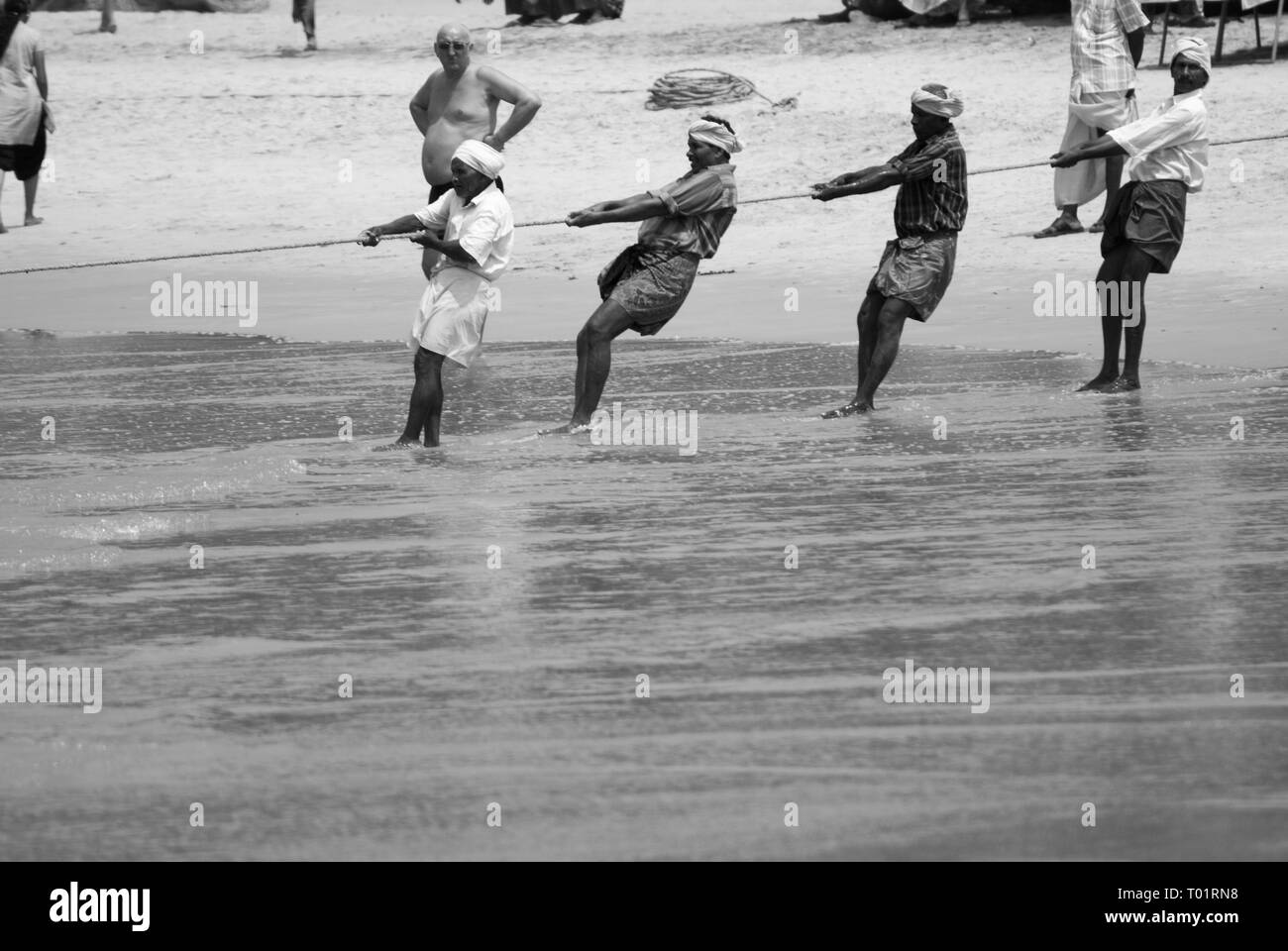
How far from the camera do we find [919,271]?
10.1 m

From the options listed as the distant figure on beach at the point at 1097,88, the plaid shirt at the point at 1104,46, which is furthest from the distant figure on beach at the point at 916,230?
the plaid shirt at the point at 1104,46

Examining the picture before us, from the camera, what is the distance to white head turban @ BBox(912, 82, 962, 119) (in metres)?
9.82

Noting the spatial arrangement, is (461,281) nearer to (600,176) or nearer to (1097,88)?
(1097,88)

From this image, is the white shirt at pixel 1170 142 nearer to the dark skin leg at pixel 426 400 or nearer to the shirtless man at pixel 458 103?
the shirtless man at pixel 458 103

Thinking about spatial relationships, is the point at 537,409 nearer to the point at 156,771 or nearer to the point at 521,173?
the point at 156,771

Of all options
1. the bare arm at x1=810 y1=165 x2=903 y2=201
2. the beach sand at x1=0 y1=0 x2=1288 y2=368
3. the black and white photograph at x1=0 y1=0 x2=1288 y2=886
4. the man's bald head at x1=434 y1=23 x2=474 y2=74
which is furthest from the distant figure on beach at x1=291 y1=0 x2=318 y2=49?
the bare arm at x1=810 y1=165 x2=903 y2=201

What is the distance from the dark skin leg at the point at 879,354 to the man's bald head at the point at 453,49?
3.11 m

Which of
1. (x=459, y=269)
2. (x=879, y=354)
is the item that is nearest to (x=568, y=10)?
(x=879, y=354)

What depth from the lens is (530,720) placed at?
527 cm

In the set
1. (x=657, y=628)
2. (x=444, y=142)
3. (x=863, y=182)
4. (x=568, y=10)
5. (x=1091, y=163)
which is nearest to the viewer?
→ (x=657, y=628)

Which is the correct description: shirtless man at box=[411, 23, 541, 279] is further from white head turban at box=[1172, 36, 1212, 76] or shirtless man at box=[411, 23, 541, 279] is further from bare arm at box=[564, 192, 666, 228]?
white head turban at box=[1172, 36, 1212, 76]

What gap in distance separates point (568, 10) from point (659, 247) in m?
16.3

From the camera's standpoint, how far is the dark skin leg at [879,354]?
9930 millimetres

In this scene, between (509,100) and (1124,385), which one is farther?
(509,100)
